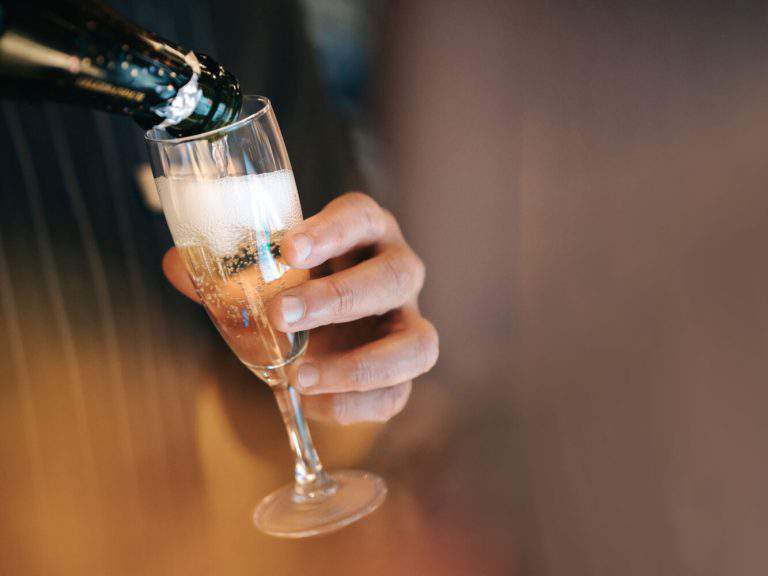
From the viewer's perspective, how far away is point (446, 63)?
178cm

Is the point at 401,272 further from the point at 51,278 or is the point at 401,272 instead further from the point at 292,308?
the point at 51,278

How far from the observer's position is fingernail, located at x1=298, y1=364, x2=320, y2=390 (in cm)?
70

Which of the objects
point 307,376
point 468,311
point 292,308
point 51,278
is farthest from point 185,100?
point 468,311

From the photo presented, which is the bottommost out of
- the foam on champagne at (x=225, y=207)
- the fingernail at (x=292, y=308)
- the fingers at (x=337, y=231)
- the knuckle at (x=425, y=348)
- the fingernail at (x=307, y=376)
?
the knuckle at (x=425, y=348)

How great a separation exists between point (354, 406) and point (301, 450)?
0.12 meters

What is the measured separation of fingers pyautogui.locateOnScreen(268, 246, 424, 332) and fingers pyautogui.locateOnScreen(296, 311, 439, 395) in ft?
0.14

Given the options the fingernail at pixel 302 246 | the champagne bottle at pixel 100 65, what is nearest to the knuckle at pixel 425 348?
the fingernail at pixel 302 246

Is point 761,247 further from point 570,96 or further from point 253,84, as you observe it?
point 253,84

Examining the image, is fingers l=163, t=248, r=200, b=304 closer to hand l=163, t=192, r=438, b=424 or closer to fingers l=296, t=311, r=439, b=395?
hand l=163, t=192, r=438, b=424

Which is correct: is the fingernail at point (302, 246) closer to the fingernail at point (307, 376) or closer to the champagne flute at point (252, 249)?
the champagne flute at point (252, 249)

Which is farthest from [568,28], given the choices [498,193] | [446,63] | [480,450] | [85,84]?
[85,84]

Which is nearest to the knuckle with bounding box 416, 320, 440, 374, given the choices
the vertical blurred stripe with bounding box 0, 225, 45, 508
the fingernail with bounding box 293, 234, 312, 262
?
the fingernail with bounding box 293, 234, 312, 262

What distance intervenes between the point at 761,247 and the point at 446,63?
0.87 meters

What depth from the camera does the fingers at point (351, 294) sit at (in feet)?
2.04
